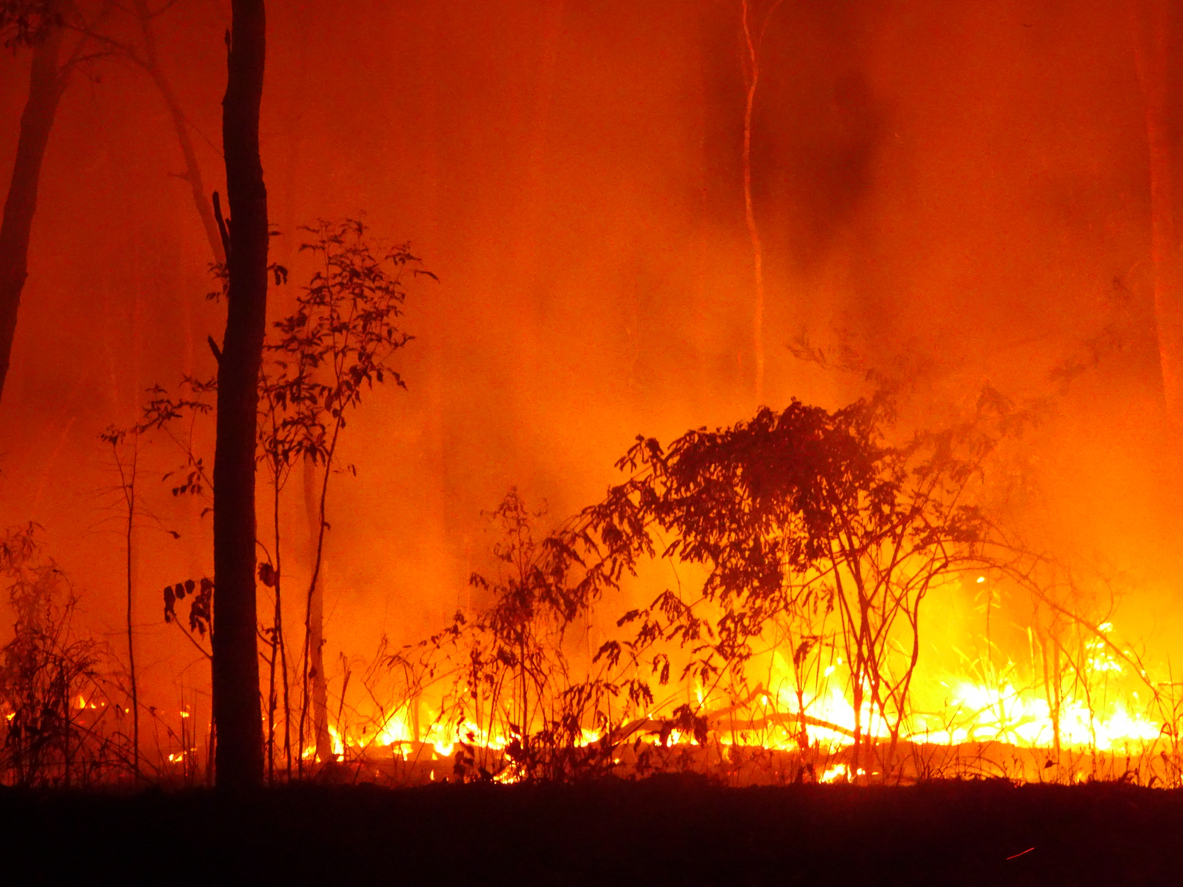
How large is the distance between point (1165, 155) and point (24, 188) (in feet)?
46.4

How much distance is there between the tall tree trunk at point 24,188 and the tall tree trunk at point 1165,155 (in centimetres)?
1353

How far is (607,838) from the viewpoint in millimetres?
4762

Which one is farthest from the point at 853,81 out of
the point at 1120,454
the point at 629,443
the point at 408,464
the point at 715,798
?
the point at 715,798

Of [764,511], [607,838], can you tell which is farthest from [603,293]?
[607,838]

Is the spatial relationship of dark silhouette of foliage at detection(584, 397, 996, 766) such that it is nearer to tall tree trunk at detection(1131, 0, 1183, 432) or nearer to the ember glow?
the ember glow

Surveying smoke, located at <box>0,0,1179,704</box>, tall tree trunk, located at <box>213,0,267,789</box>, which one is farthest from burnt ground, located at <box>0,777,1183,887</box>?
smoke, located at <box>0,0,1179,704</box>

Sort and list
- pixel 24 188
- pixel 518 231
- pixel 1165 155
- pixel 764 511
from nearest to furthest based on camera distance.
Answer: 1. pixel 764 511
2. pixel 24 188
3. pixel 1165 155
4. pixel 518 231

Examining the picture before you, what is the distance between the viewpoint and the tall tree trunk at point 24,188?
9.96m

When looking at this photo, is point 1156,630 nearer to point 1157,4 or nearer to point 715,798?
point 1157,4

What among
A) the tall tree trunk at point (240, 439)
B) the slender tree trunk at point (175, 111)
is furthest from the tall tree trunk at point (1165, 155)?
the tall tree trunk at point (240, 439)

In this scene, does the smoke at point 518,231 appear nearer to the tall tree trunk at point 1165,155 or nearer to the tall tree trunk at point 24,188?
the tall tree trunk at point 1165,155

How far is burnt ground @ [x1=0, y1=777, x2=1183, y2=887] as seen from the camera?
4.45 m

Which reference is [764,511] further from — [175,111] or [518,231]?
[518,231]

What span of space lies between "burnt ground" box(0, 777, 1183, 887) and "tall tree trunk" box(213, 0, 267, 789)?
1.95 feet
